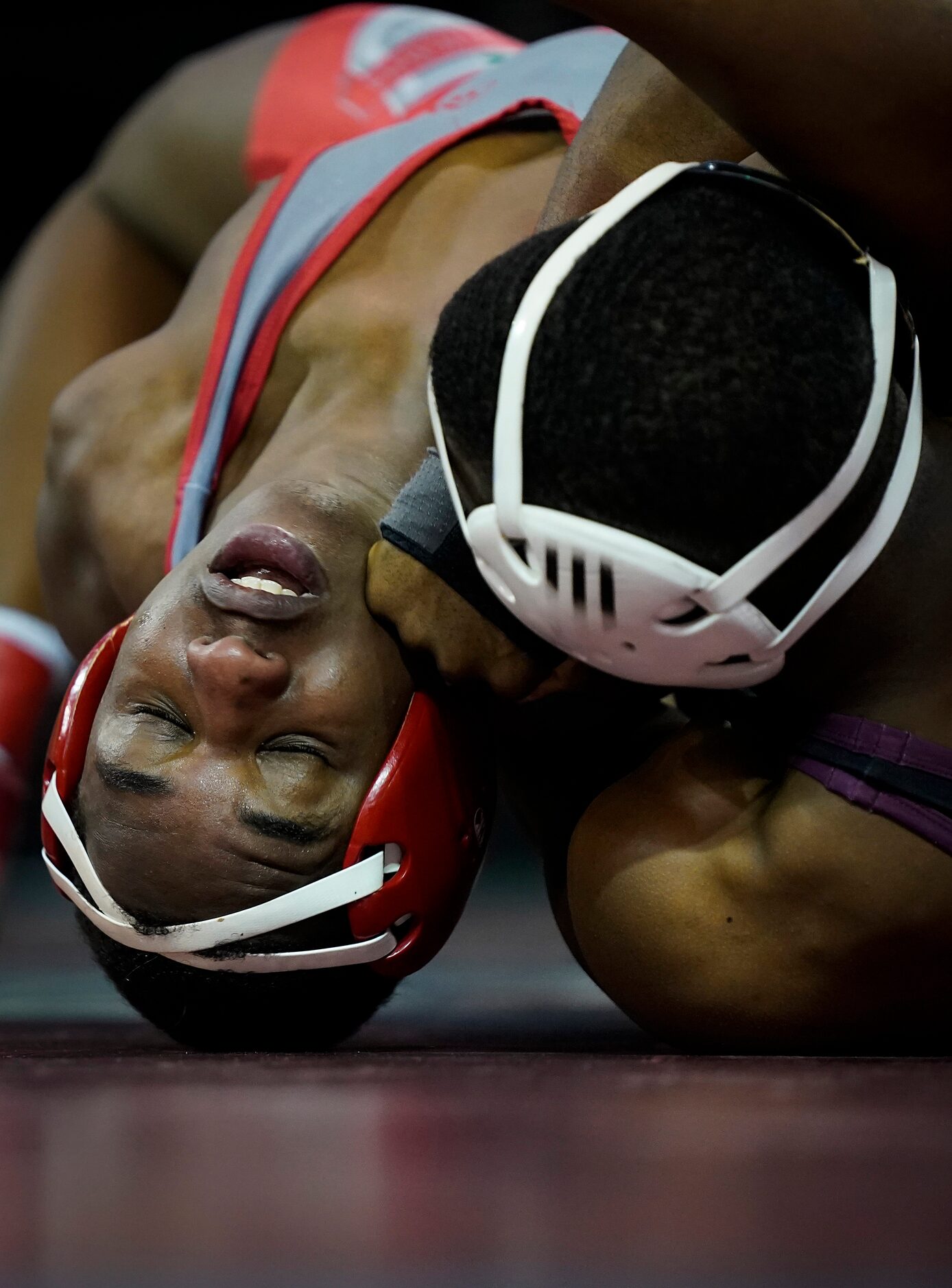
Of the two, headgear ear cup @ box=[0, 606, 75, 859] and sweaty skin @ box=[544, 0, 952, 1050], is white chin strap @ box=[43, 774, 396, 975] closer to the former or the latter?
sweaty skin @ box=[544, 0, 952, 1050]

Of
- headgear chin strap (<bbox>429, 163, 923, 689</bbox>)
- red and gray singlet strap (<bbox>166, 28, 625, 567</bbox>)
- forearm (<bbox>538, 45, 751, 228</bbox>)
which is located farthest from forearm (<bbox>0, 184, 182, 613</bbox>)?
headgear chin strap (<bbox>429, 163, 923, 689</bbox>)

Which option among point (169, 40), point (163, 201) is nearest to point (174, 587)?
point (163, 201)

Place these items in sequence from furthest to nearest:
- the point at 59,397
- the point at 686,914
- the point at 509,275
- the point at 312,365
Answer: the point at 59,397, the point at 312,365, the point at 686,914, the point at 509,275

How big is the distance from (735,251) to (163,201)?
48.2 inches

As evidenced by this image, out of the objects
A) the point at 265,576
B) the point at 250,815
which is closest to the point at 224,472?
the point at 265,576

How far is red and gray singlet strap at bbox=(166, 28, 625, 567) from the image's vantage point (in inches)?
54.1

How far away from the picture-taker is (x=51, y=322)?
1.88 metres

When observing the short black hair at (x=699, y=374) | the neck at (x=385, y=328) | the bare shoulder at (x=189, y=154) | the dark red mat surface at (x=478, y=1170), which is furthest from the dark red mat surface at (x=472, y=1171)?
the bare shoulder at (x=189, y=154)

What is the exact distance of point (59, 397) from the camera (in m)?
1.52

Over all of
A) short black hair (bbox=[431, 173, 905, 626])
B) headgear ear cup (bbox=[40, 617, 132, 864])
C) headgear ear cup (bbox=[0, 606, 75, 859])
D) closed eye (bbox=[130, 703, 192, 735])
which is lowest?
headgear ear cup (bbox=[0, 606, 75, 859])

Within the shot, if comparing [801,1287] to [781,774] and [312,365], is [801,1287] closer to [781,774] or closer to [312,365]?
[781,774]

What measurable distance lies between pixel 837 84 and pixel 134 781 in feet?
2.16

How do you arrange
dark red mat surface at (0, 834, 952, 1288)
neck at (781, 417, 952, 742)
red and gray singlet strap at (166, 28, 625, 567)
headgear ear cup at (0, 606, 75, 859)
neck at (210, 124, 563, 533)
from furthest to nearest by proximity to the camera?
headgear ear cup at (0, 606, 75, 859)
red and gray singlet strap at (166, 28, 625, 567)
neck at (210, 124, 563, 533)
neck at (781, 417, 952, 742)
dark red mat surface at (0, 834, 952, 1288)

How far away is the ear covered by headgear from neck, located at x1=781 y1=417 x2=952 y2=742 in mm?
285
